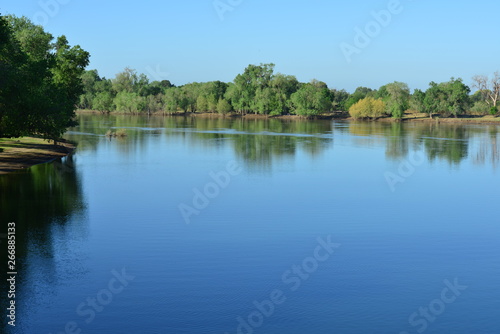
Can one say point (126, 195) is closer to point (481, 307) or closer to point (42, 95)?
point (42, 95)

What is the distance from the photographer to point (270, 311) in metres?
16.3

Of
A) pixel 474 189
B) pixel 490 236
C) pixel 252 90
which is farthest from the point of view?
pixel 252 90

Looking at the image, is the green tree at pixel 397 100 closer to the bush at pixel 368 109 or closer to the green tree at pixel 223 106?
the bush at pixel 368 109

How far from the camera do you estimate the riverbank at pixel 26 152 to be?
41875mm

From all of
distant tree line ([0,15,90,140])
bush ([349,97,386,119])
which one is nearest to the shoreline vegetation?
bush ([349,97,386,119])

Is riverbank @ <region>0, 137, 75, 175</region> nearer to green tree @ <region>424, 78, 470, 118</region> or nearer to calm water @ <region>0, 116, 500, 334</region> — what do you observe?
calm water @ <region>0, 116, 500, 334</region>

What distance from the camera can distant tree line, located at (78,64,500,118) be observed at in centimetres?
15325

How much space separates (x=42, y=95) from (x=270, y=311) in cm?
3094

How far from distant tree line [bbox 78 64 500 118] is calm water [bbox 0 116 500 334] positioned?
114 metres

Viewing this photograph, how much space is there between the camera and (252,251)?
22.0 metres

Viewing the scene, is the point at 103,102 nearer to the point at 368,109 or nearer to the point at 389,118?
the point at 368,109

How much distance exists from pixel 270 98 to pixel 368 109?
29.3 meters

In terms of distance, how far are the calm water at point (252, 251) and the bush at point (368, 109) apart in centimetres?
11733

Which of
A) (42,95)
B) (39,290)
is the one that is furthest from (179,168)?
(39,290)
